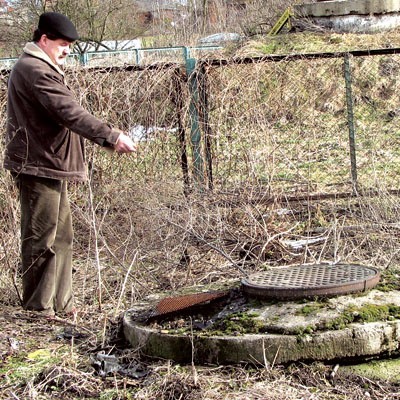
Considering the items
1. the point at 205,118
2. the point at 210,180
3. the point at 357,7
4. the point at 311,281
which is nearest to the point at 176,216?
the point at 210,180

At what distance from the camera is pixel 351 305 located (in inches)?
136

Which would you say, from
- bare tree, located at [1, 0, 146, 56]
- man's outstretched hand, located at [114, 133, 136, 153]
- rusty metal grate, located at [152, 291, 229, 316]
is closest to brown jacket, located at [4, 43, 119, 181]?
man's outstretched hand, located at [114, 133, 136, 153]

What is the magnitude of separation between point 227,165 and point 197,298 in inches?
126

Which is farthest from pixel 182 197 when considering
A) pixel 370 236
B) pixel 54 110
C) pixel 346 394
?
pixel 346 394

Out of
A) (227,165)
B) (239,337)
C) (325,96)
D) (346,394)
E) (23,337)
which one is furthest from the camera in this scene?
(325,96)

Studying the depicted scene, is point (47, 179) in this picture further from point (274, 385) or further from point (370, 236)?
point (370, 236)

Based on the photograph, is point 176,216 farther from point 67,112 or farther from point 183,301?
point 183,301

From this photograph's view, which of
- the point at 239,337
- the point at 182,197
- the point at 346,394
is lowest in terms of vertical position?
the point at 346,394

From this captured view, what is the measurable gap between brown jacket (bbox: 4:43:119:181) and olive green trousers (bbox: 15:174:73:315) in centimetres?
12

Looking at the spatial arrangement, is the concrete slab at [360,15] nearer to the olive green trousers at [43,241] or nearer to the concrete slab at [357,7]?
the concrete slab at [357,7]

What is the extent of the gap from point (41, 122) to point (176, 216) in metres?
1.64

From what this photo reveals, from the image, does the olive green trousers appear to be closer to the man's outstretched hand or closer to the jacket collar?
the man's outstretched hand

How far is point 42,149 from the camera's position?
455cm

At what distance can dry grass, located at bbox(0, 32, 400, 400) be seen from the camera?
3777 millimetres
